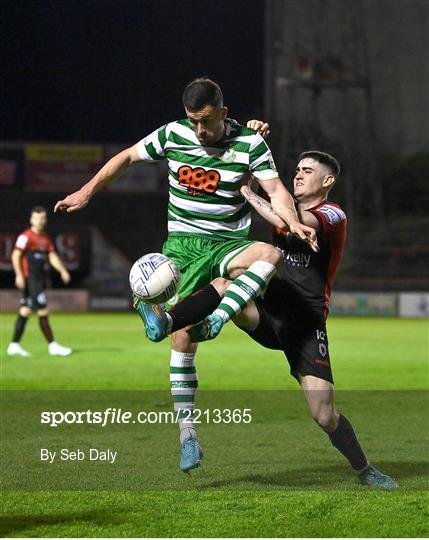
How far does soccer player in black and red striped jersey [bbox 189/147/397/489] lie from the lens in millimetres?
6105

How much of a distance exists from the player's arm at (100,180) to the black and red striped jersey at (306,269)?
100cm

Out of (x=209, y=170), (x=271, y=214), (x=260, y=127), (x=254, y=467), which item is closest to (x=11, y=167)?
(x=254, y=467)

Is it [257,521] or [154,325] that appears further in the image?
[154,325]

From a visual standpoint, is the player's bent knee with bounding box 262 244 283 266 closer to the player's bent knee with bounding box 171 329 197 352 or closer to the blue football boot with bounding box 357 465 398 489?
the player's bent knee with bounding box 171 329 197 352

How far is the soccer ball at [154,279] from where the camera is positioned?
18.8 ft

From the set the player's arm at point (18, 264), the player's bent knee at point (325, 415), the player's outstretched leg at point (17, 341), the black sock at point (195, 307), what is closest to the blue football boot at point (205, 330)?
the black sock at point (195, 307)

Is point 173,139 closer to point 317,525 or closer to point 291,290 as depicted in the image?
point 291,290

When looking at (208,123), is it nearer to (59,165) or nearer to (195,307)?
(195,307)

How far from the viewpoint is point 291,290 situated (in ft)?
20.6

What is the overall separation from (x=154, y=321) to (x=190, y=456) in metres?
0.91

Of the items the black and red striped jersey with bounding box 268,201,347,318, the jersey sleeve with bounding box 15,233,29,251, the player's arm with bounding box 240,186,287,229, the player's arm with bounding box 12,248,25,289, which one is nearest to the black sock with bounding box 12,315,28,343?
the player's arm with bounding box 12,248,25,289

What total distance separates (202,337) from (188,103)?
1317 millimetres

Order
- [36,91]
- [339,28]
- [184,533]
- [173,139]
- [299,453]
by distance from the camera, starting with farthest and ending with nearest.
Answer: [36,91], [339,28], [299,453], [173,139], [184,533]

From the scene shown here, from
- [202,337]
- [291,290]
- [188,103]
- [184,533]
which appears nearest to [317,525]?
[184,533]
